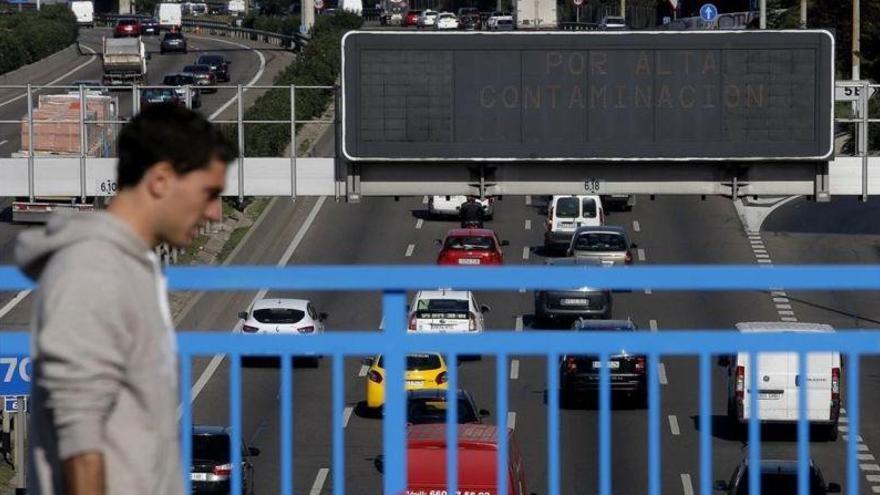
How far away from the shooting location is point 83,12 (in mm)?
119875

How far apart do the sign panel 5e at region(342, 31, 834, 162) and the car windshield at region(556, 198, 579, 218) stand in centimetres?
1612

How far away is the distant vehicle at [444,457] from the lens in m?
6.21

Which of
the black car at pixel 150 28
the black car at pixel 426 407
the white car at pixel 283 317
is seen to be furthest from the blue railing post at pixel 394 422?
the black car at pixel 150 28

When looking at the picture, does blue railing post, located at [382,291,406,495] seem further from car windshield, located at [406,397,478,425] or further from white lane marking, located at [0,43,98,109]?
white lane marking, located at [0,43,98,109]

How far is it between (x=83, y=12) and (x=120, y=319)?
391 feet

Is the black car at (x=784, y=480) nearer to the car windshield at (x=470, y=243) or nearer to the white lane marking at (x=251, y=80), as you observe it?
the car windshield at (x=470, y=243)

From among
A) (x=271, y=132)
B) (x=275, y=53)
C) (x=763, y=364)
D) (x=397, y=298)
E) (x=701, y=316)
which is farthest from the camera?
(x=275, y=53)

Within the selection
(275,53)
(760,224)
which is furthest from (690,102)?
(275,53)

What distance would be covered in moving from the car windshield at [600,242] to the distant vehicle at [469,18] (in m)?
51.6

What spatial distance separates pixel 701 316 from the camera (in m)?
43.3

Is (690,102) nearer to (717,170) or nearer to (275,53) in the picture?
(717,170)

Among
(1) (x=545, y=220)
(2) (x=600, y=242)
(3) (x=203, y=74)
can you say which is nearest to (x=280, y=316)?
(2) (x=600, y=242)

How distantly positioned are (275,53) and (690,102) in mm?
64881

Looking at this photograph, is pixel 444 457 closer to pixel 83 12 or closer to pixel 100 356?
pixel 100 356
